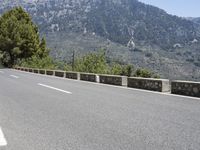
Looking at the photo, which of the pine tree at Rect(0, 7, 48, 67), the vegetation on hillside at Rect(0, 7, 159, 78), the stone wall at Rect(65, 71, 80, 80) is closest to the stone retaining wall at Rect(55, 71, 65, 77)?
the stone wall at Rect(65, 71, 80, 80)

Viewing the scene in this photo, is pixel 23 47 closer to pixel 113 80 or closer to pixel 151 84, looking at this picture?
pixel 113 80

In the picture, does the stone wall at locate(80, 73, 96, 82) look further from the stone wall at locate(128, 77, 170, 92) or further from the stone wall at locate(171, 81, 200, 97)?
the stone wall at locate(171, 81, 200, 97)

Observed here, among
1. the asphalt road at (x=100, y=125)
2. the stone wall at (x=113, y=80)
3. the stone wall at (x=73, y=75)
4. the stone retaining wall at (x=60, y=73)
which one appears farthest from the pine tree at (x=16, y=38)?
the asphalt road at (x=100, y=125)

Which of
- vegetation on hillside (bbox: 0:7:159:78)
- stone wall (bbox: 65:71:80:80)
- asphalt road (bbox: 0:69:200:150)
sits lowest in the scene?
asphalt road (bbox: 0:69:200:150)

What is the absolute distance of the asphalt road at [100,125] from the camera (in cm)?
604

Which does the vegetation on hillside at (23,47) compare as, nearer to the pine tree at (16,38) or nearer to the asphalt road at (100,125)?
the pine tree at (16,38)

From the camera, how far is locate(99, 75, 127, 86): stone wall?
19.9m

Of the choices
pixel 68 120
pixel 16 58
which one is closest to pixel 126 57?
pixel 16 58

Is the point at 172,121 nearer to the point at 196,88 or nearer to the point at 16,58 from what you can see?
the point at 196,88

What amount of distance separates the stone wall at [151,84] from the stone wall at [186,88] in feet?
2.09

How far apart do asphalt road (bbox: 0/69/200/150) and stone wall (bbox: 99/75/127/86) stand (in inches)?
320

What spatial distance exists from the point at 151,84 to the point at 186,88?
8.81 ft

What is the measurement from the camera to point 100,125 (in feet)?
25.2

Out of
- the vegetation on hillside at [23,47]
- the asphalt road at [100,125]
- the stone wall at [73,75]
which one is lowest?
the asphalt road at [100,125]
